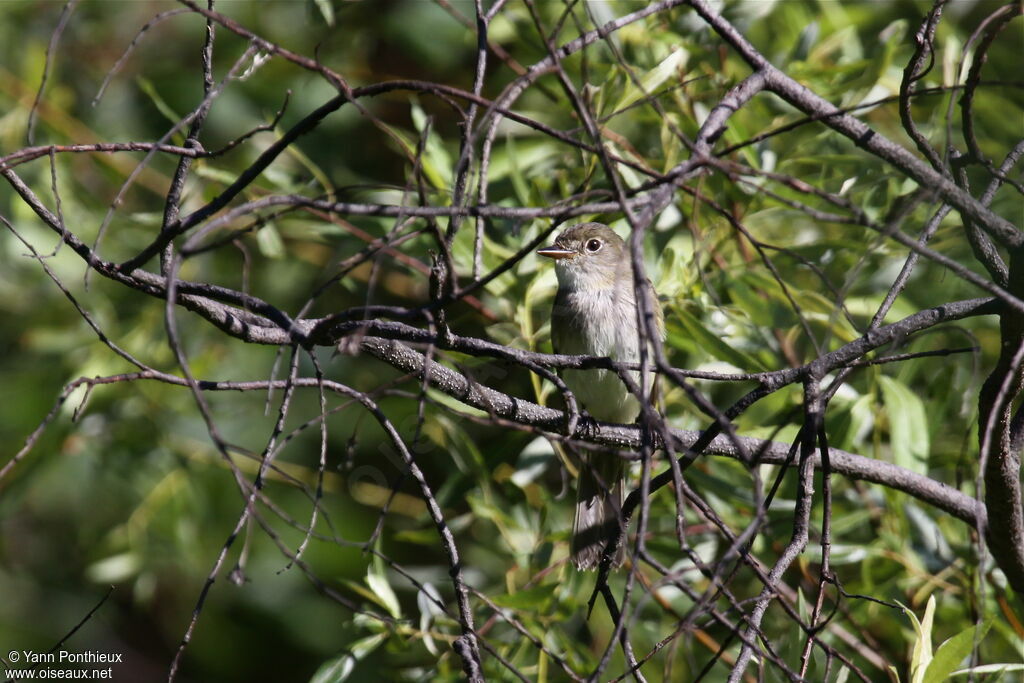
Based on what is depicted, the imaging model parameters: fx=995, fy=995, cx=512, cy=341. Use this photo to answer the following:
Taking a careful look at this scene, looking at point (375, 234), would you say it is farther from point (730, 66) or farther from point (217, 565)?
point (217, 565)

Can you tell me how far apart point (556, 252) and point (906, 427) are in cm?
145

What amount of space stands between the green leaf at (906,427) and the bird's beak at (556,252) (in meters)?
1.30

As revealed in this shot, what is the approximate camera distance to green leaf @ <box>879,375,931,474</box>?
320 cm

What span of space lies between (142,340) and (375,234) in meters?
1.38

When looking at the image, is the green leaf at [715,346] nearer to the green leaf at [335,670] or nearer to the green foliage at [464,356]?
the green foliage at [464,356]

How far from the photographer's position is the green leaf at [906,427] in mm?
3201

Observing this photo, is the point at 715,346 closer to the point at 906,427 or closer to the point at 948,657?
the point at 906,427

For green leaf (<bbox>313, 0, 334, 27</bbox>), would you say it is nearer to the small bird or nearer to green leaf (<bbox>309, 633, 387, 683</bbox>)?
the small bird

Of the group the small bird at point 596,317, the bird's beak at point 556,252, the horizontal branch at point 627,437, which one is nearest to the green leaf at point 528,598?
the horizontal branch at point 627,437

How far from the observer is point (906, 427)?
3.24 m

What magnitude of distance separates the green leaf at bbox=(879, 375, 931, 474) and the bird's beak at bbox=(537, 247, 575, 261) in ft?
4.27

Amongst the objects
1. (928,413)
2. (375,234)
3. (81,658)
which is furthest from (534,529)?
(81,658)

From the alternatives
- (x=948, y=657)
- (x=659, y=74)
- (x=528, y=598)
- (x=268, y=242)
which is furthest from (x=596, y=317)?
(x=948, y=657)

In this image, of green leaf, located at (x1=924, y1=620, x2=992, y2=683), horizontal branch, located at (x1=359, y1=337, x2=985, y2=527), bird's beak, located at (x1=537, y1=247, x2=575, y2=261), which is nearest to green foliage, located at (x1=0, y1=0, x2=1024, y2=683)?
green leaf, located at (x1=924, y1=620, x2=992, y2=683)
